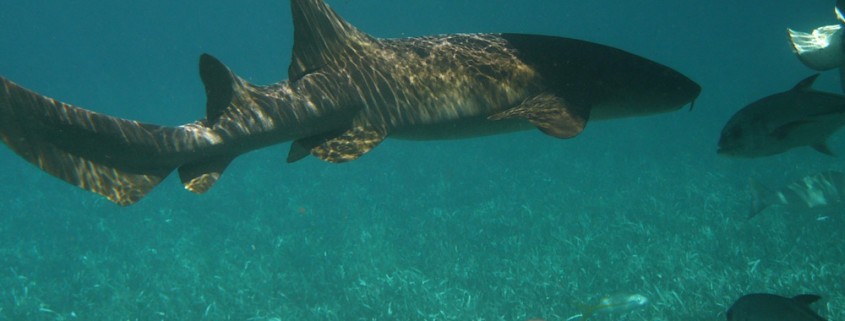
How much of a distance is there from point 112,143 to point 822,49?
271 inches

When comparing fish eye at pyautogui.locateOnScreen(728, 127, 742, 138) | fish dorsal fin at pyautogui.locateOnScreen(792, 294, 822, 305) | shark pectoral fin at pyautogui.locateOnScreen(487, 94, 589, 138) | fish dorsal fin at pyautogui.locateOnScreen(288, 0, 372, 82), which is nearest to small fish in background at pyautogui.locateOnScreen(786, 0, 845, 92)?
fish eye at pyautogui.locateOnScreen(728, 127, 742, 138)

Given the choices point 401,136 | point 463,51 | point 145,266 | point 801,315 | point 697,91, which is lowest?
point 145,266

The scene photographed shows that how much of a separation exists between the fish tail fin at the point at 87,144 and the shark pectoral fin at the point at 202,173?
0.44 ft

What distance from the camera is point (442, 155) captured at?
27375 mm

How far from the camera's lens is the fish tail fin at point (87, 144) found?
152 inches

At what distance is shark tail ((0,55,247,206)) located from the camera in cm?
388

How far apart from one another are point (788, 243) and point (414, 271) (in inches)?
345

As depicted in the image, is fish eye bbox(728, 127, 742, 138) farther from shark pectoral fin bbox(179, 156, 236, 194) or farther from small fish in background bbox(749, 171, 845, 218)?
shark pectoral fin bbox(179, 156, 236, 194)

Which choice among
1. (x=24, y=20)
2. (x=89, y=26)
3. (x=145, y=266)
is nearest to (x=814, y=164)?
(x=145, y=266)

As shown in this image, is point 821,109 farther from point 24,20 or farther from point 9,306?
point 24,20

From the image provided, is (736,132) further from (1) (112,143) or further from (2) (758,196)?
(1) (112,143)

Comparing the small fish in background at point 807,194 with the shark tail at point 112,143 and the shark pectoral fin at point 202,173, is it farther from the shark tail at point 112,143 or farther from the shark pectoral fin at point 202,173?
the shark tail at point 112,143

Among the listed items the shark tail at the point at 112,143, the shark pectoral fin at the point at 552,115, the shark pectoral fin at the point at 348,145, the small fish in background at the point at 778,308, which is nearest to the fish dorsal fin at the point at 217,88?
the shark tail at the point at 112,143

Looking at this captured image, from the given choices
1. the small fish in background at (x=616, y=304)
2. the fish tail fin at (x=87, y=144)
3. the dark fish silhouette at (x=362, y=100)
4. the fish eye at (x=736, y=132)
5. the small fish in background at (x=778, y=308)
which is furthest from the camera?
the small fish in background at (x=616, y=304)
